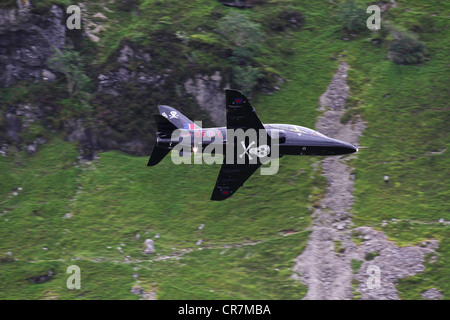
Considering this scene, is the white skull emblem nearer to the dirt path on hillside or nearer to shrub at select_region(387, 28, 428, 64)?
the dirt path on hillside

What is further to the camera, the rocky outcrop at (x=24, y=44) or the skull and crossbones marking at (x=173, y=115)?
the rocky outcrop at (x=24, y=44)

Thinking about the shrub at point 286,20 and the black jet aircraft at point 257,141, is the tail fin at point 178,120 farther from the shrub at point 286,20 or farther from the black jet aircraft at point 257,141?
the shrub at point 286,20

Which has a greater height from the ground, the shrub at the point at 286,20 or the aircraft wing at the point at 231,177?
the shrub at the point at 286,20

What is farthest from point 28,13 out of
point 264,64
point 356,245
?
point 356,245

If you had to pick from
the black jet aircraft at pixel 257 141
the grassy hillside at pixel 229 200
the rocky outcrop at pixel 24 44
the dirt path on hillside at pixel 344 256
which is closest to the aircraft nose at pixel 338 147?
the black jet aircraft at pixel 257 141

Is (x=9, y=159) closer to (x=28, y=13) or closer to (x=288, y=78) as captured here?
(x=28, y=13)
